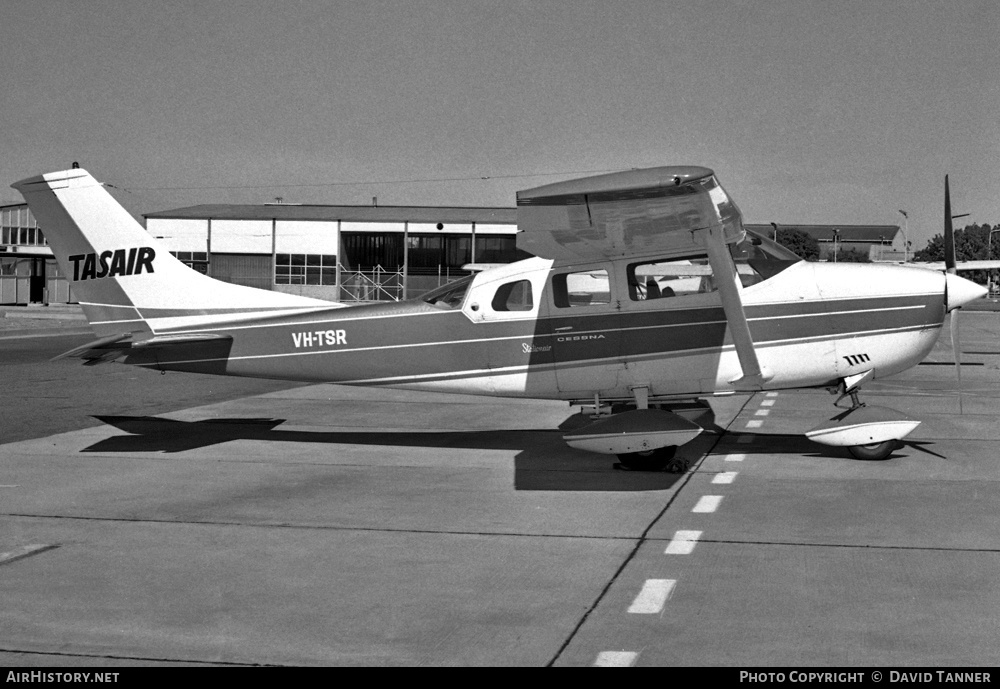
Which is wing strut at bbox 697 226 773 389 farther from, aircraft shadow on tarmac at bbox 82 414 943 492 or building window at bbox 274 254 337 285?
building window at bbox 274 254 337 285

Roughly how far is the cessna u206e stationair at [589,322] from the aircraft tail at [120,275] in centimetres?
2

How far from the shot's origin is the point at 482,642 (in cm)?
464

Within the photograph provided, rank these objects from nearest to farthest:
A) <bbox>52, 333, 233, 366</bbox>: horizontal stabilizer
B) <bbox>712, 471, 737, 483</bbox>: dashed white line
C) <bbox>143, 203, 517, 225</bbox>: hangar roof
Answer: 1. <bbox>712, 471, 737, 483</bbox>: dashed white line
2. <bbox>52, 333, 233, 366</bbox>: horizontal stabilizer
3. <bbox>143, 203, 517, 225</bbox>: hangar roof

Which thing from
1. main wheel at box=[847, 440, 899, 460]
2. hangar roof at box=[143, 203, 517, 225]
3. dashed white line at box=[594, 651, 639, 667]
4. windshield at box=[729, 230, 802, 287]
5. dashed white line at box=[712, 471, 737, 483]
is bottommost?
dashed white line at box=[712, 471, 737, 483]

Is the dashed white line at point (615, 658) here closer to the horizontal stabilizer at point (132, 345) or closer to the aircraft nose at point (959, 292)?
the aircraft nose at point (959, 292)

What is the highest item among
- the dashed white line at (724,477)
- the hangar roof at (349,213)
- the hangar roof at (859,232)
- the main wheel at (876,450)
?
the hangar roof at (859,232)

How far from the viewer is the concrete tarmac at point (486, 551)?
4.63m

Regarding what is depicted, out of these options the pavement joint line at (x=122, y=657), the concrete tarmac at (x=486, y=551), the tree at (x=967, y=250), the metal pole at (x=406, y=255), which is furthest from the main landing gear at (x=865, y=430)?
the tree at (x=967, y=250)

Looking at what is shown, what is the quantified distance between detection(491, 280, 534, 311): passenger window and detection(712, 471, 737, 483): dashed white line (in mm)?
2438

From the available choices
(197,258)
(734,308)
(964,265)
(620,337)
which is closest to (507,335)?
(620,337)

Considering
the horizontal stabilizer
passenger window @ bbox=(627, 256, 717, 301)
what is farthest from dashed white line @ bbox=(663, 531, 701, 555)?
the horizontal stabilizer

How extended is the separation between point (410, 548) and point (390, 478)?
249 centimetres

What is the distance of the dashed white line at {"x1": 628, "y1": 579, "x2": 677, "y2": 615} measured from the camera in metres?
5.09

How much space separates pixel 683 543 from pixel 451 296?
4381mm
